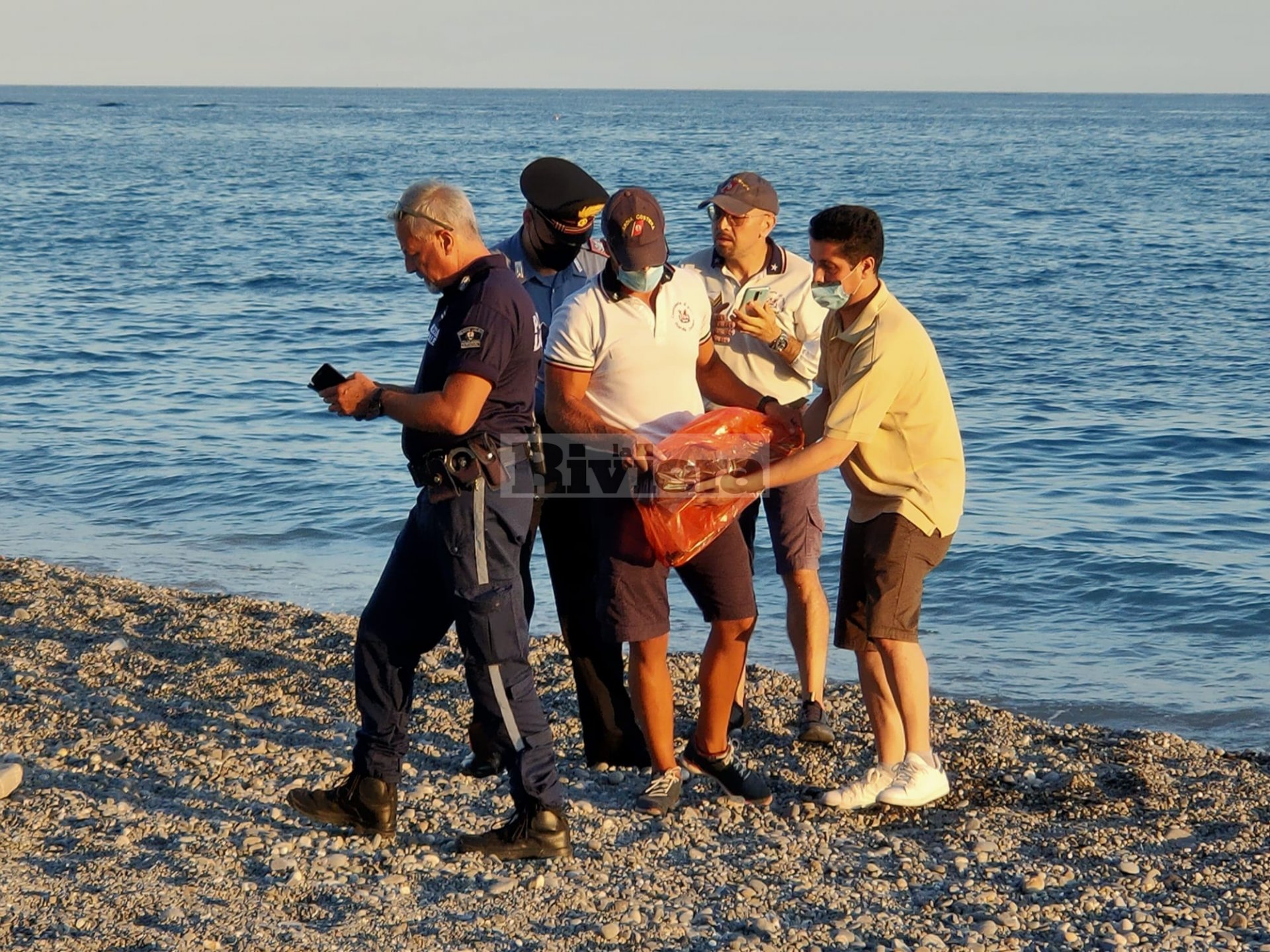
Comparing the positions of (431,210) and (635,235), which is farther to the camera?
(635,235)

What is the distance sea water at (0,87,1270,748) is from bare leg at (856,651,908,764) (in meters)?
2.54

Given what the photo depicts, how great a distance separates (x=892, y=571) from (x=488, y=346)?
1.55 meters

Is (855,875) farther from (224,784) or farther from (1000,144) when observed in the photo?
(1000,144)

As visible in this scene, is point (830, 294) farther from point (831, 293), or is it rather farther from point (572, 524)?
point (572, 524)

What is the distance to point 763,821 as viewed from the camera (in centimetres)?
503

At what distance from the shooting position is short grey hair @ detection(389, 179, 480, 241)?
14.4 ft

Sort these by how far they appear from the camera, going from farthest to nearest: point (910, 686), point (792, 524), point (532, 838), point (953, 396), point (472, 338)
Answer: point (953, 396) → point (792, 524) → point (910, 686) → point (532, 838) → point (472, 338)

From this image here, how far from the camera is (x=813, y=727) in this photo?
227 inches

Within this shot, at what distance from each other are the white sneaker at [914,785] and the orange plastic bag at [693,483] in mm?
1075

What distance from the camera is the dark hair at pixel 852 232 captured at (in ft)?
15.5

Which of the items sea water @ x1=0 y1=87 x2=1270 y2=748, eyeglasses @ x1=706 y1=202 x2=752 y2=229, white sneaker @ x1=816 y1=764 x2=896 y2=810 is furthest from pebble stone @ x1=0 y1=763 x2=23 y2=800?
sea water @ x1=0 y1=87 x2=1270 y2=748

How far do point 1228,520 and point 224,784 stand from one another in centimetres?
811

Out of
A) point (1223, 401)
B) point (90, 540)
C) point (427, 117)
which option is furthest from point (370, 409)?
point (427, 117)

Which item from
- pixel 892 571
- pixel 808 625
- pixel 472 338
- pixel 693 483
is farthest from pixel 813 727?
pixel 472 338
